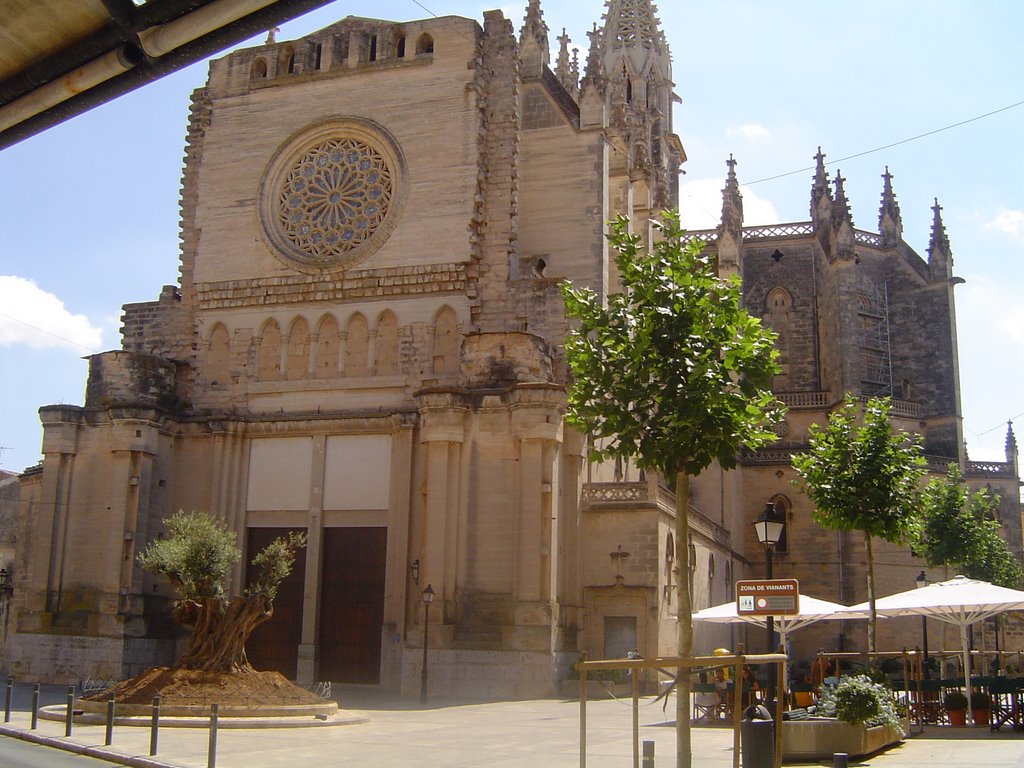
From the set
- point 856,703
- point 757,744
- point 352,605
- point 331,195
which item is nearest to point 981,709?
point 856,703

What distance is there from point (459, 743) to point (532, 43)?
78.0 feet

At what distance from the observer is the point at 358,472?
32.0 meters

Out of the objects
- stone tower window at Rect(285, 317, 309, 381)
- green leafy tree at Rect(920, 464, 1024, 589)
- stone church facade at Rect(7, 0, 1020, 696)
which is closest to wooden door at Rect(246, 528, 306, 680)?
stone church facade at Rect(7, 0, 1020, 696)

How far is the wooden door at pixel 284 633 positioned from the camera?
104 ft

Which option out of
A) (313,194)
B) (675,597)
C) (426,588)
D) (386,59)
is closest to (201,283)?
(313,194)

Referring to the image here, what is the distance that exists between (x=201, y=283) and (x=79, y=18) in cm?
3205

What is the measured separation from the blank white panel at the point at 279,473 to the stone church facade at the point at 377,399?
0.07 m

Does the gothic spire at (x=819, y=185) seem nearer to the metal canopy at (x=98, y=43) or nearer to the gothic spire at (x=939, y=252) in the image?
the gothic spire at (x=939, y=252)

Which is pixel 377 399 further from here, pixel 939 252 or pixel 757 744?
pixel 939 252

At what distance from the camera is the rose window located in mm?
33469

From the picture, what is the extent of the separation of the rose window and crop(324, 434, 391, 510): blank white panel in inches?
227

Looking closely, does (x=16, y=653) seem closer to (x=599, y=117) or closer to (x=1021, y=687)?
(x=599, y=117)

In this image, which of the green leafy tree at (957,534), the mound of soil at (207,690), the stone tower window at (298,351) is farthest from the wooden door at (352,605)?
the green leafy tree at (957,534)

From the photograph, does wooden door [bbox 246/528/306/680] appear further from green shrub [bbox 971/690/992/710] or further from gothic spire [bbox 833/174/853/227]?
gothic spire [bbox 833/174/853/227]
